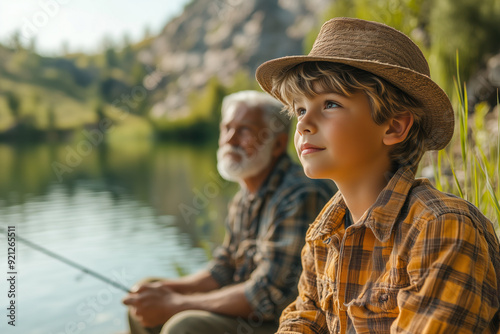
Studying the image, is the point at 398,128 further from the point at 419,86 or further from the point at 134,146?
the point at 134,146

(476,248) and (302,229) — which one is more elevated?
(476,248)

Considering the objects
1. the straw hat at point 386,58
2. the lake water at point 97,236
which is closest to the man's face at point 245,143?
the lake water at point 97,236

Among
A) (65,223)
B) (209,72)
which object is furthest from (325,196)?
(209,72)

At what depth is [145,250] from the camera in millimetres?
8977

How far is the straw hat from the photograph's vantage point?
46.5 inches

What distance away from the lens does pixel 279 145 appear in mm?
2650

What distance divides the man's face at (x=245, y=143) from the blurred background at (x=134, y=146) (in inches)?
34.1

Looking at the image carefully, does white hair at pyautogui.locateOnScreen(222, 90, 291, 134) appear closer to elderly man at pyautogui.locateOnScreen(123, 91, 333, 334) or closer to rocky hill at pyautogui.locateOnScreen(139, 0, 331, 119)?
elderly man at pyautogui.locateOnScreen(123, 91, 333, 334)

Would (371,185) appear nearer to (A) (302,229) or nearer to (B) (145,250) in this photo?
(A) (302,229)

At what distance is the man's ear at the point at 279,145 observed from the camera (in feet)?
8.67

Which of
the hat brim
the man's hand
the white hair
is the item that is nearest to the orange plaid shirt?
the hat brim

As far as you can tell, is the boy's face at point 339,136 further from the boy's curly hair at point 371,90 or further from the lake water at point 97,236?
the lake water at point 97,236

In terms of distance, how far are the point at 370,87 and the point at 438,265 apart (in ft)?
1.48

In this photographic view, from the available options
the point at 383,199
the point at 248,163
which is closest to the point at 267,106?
the point at 248,163
